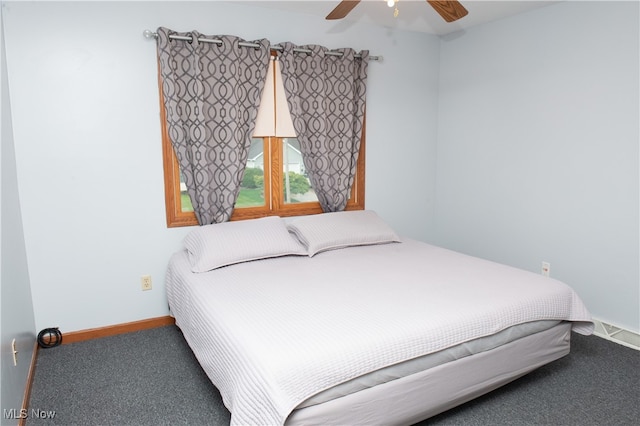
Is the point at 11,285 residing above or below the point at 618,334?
above

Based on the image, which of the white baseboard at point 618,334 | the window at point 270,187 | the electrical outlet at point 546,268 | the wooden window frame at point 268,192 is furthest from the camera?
the electrical outlet at point 546,268

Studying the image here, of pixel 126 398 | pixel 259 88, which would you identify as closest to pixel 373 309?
pixel 126 398

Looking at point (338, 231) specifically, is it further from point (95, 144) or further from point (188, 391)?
point (95, 144)

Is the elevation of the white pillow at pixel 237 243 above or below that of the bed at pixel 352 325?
above

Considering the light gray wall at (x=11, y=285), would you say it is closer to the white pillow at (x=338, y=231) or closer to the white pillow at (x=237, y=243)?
the white pillow at (x=237, y=243)

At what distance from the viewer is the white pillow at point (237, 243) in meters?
2.74

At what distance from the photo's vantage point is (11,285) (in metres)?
2.07

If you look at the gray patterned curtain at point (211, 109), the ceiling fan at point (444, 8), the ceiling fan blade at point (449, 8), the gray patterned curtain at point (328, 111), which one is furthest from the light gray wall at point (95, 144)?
the ceiling fan blade at point (449, 8)

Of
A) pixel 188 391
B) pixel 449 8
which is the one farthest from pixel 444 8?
pixel 188 391

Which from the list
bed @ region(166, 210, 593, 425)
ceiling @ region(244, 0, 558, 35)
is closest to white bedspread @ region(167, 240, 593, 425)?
bed @ region(166, 210, 593, 425)

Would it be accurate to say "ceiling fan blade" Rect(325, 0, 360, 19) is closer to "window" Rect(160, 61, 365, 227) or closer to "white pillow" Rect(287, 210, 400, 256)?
"window" Rect(160, 61, 365, 227)

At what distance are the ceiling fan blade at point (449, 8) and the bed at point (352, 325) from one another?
4.78ft

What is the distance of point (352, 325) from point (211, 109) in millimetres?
1941

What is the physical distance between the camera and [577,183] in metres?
3.08
